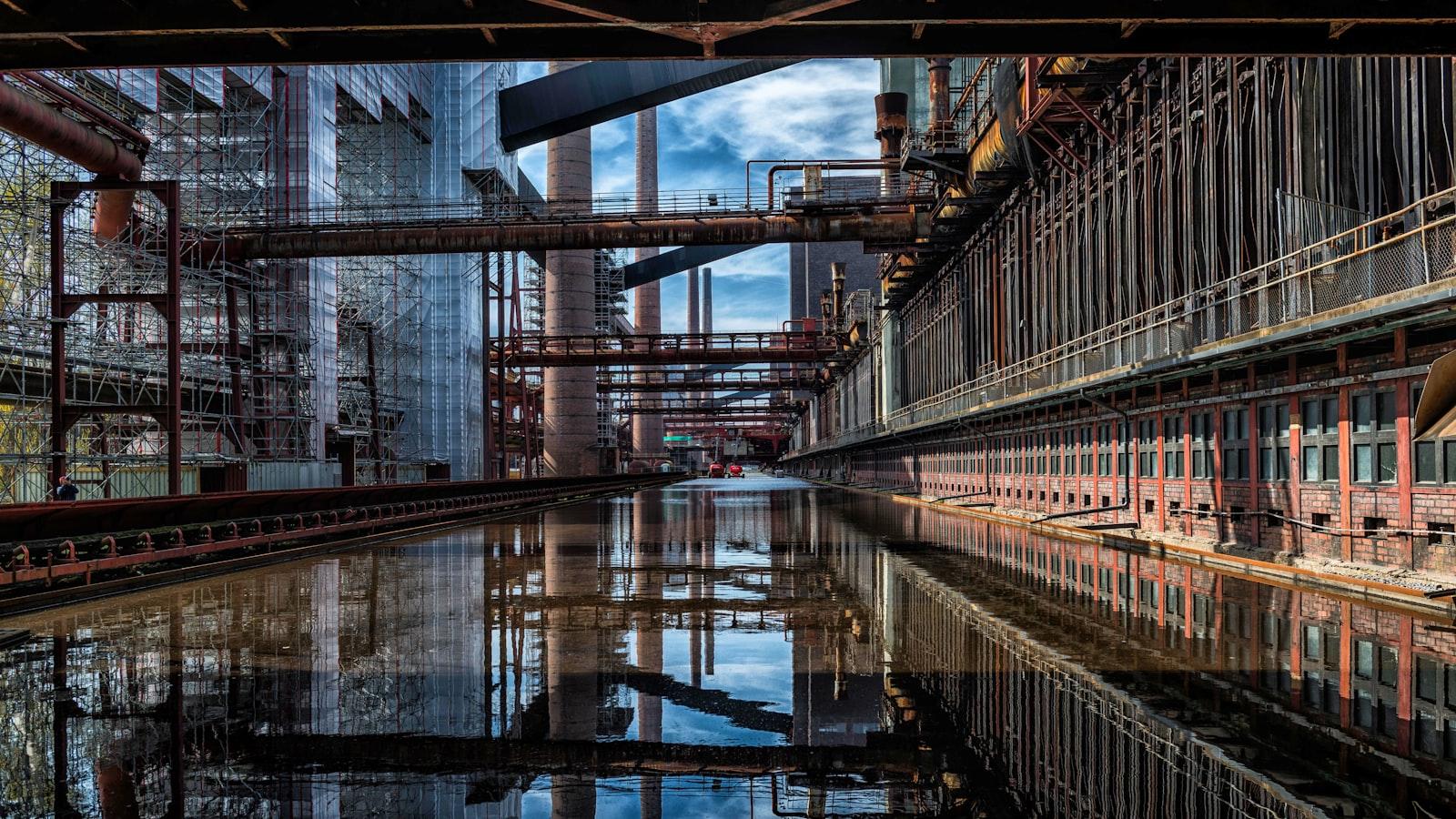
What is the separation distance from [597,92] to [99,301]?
30.9m

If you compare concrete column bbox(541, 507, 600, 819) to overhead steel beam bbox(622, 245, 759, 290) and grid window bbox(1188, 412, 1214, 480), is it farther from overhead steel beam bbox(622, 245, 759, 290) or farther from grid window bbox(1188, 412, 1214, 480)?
overhead steel beam bbox(622, 245, 759, 290)

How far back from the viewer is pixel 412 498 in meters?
32.3

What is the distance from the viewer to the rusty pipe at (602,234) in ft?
110

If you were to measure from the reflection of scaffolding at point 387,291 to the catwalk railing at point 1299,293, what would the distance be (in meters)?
33.8

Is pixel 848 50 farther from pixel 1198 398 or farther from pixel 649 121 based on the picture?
pixel 649 121

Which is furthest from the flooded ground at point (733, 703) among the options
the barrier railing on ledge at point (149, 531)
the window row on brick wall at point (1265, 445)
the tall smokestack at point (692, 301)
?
the tall smokestack at point (692, 301)

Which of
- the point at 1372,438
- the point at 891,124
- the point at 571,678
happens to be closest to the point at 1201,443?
the point at 1372,438

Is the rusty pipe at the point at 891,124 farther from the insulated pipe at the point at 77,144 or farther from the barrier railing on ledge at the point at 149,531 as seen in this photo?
the insulated pipe at the point at 77,144

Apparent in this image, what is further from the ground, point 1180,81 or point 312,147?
point 312,147

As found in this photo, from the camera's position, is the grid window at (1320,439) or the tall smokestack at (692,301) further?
the tall smokestack at (692,301)

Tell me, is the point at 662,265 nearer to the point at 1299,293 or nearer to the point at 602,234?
the point at 602,234

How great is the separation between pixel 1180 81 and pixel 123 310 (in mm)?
35495

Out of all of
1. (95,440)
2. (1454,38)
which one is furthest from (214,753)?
(95,440)

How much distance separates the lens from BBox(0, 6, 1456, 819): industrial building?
6156 mm
